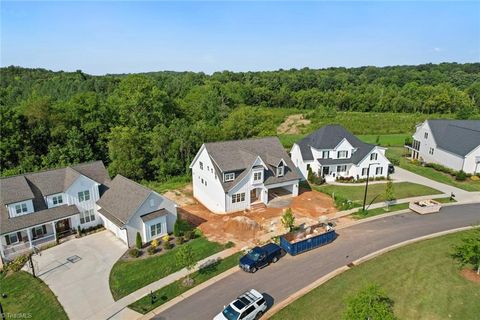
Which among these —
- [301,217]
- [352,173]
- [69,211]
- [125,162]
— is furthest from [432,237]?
[125,162]

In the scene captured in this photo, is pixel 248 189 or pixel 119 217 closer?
pixel 119 217

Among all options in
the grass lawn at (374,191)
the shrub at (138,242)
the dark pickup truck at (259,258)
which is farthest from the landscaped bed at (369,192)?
the shrub at (138,242)

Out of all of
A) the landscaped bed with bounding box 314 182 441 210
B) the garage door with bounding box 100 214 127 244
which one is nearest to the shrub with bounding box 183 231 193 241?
the garage door with bounding box 100 214 127 244

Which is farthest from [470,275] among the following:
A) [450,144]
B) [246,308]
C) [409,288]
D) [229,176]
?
[450,144]

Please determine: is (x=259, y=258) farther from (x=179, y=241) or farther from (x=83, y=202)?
(x=83, y=202)

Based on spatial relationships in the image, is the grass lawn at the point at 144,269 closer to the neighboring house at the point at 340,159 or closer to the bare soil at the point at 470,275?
the bare soil at the point at 470,275

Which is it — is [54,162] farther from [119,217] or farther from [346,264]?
[346,264]
